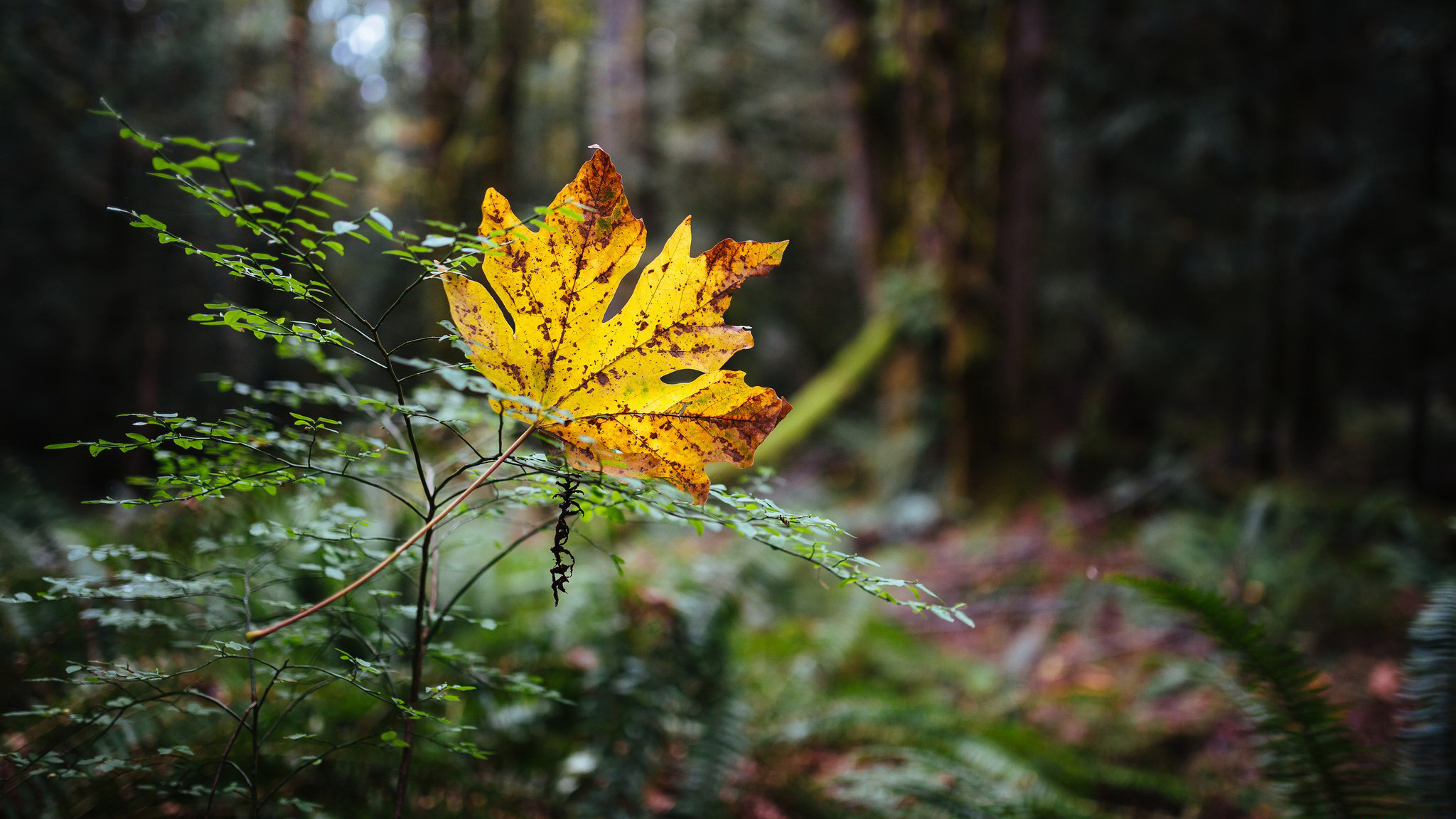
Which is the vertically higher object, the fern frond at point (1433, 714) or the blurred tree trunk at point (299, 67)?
the blurred tree trunk at point (299, 67)

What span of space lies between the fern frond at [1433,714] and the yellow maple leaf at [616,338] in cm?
189

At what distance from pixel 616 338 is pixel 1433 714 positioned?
7.01 feet

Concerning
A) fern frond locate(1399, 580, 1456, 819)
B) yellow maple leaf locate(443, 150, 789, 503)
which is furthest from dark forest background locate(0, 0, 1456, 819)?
yellow maple leaf locate(443, 150, 789, 503)

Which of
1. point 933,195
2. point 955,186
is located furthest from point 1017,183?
point 933,195

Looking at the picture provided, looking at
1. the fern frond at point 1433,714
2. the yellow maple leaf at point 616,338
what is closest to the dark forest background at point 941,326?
the fern frond at point 1433,714

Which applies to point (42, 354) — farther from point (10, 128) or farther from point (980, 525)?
point (980, 525)

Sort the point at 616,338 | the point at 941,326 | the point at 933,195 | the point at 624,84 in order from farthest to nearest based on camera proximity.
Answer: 1. the point at 624,84
2. the point at 941,326
3. the point at 933,195
4. the point at 616,338

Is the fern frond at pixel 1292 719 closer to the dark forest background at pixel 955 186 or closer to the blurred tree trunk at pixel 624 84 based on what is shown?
the dark forest background at pixel 955 186

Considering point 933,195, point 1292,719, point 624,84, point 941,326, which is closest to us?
point 1292,719

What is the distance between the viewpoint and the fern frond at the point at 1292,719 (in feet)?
4.89

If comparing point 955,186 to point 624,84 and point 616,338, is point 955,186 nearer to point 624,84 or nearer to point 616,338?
point 624,84

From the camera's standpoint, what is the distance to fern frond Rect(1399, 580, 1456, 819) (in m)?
1.50

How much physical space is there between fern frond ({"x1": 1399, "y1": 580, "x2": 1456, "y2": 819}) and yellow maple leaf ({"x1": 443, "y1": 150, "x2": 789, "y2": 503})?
6.20ft

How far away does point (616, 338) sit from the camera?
822 millimetres
